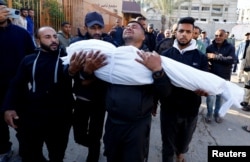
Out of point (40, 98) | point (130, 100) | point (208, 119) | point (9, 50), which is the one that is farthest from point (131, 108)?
point (208, 119)

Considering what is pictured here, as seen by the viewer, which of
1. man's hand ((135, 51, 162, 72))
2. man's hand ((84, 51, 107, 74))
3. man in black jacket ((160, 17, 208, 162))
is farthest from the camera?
man in black jacket ((160, 17, 208, 162))

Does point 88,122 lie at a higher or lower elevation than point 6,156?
higher

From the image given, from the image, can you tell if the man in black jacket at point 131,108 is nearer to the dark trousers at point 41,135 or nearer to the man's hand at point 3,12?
the dark trousers at point 41,135

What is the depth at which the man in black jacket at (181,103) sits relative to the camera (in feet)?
9.32

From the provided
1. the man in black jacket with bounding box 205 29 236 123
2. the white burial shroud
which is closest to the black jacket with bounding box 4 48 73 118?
the white burial shroud

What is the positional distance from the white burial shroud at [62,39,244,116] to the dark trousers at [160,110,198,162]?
2.39 feet

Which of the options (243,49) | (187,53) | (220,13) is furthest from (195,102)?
(220,13)

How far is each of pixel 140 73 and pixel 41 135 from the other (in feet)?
4.30

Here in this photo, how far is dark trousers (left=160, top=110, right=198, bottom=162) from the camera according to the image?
2961 millimetres

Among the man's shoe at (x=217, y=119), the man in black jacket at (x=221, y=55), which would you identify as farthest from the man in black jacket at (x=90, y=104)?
the man's shoe at (x=217, y=119)

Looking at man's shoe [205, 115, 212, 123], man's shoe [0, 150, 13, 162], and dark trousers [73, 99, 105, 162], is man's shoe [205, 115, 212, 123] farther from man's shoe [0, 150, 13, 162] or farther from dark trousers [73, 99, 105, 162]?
man's shoe [0, 150, 13, 162]

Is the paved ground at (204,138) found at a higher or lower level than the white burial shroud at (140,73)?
lower

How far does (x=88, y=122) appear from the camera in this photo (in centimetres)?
301

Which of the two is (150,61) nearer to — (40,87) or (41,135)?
(40,87)
